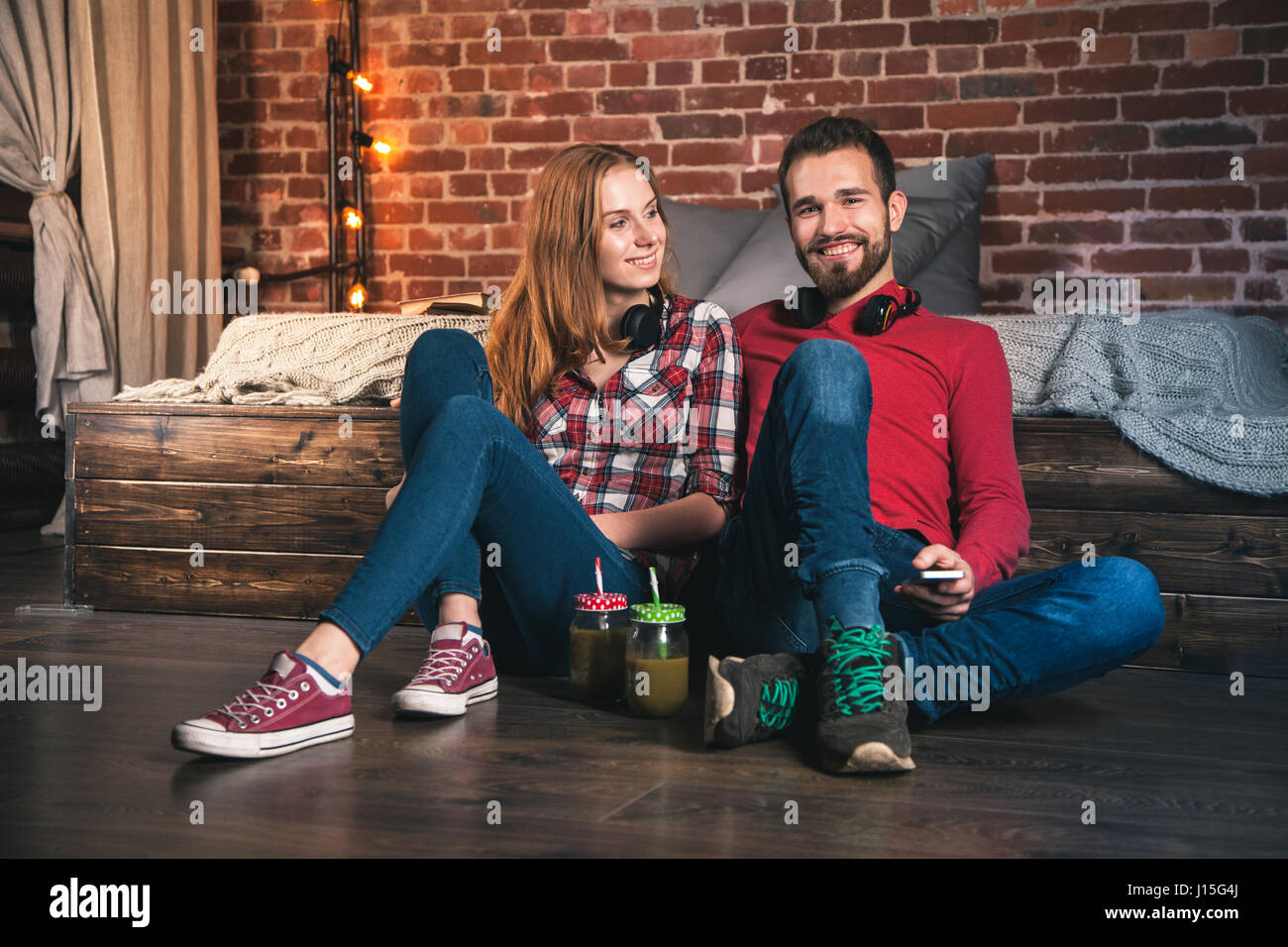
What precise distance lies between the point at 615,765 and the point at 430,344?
66 centimetres

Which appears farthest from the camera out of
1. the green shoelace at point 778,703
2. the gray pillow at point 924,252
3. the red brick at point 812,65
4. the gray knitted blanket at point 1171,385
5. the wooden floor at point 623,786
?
the red brick at point 812,65

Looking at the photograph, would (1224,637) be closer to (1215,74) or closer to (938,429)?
(938,429)

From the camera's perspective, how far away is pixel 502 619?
5.81 feet

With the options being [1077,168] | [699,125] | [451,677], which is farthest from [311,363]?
[1077,168]

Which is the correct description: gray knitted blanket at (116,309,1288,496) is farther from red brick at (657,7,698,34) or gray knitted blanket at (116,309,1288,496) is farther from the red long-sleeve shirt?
red brick at (657,7,698,34)

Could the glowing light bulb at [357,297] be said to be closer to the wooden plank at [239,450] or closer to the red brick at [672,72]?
the red brick at [672,72]

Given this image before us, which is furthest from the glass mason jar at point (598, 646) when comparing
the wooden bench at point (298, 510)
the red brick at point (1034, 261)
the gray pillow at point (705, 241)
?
the red brick at point (1034, 261)

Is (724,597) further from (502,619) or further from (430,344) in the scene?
(430,344)

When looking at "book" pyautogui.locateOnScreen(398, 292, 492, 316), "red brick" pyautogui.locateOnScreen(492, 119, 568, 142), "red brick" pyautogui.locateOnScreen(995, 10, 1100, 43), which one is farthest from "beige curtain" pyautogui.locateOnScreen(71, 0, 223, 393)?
"red brick" pyautogui.locateOnScreen(995, 10, 1100, 43)

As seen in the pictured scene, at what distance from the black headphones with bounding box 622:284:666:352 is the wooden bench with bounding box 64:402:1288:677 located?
689mm

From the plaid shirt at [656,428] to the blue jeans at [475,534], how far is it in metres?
0.11

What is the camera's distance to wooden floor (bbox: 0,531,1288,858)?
113 cm

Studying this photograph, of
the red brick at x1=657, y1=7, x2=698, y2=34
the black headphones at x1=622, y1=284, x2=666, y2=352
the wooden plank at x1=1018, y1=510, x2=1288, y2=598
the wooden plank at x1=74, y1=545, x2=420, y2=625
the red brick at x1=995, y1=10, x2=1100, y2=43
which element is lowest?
the wooden plank at x1=74, y1=545, x2=420, y2=625

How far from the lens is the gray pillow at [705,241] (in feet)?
9.96
